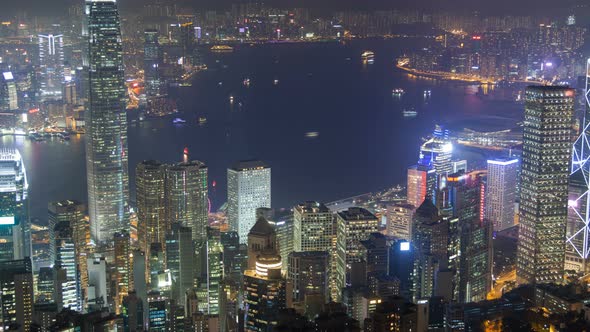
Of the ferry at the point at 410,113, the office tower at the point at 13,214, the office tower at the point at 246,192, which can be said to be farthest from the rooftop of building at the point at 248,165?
the ferry at the point at 410,113

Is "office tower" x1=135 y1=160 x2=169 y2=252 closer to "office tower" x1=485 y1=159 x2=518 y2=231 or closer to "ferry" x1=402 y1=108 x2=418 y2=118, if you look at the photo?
"office tower" x1=485 y1=159 x2=518 y2=231

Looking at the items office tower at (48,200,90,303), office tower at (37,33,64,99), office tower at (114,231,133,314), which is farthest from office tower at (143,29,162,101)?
office tower at (114,231,133,314)

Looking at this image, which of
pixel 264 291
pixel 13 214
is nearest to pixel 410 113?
pixel 13 214

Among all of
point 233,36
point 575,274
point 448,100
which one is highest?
point 233,36

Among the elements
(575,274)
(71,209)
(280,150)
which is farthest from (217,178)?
(575,274)

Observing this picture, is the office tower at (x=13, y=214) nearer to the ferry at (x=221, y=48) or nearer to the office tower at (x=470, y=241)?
the office tower at (x=470, y=241)

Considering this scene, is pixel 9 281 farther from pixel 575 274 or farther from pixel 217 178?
pixel 575 274
